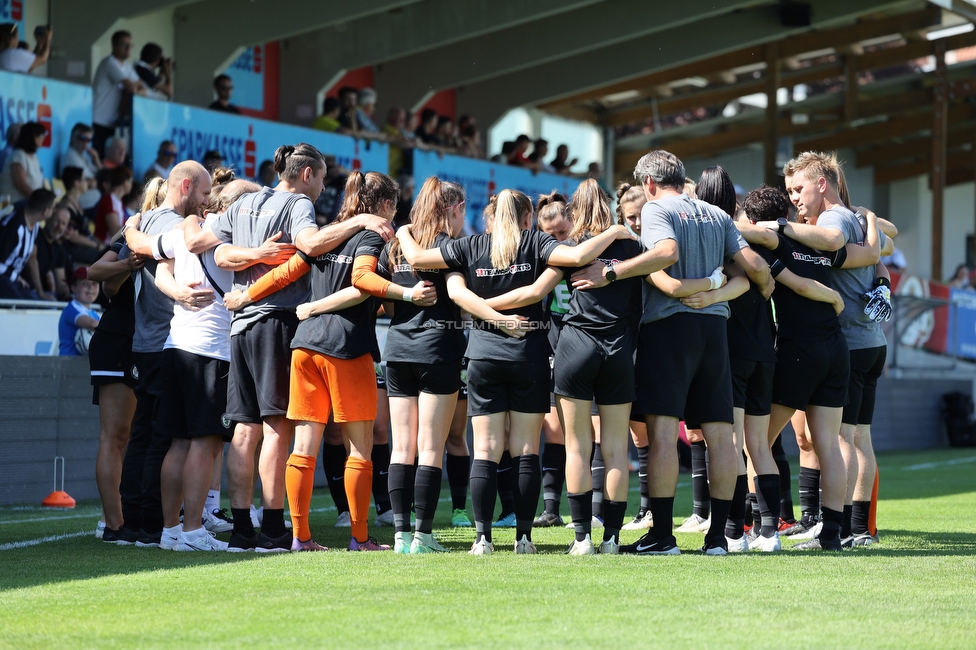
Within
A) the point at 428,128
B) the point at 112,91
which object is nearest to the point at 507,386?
the point at 112,91

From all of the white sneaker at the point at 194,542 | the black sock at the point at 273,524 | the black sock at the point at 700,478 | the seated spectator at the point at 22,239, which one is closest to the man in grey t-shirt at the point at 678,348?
the black sock at the point at 700,478

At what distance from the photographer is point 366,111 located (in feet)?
56.3

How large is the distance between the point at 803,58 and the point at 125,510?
22.2m

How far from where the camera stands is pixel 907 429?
18.7 meters

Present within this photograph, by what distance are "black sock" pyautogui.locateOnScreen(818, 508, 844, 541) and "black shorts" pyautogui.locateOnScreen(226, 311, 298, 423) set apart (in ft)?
9.78

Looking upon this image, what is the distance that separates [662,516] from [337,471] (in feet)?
8.38

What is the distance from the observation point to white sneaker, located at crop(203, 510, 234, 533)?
24.8 feet

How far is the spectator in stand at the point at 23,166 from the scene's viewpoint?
1173 cm

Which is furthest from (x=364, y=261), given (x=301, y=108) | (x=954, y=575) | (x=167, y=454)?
(x=301, y=108)

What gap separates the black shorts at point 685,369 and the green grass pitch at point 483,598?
75 centimetres

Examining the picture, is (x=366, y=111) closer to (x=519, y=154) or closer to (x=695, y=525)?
(x=519, y=154)

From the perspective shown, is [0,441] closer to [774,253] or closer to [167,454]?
[167,454]

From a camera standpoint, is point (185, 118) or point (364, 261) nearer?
point (364, 261)

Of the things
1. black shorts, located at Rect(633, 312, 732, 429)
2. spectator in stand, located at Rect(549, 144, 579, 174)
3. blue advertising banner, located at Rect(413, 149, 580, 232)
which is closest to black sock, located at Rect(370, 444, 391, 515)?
black shorts, located at Rect(633, 312, 732, 429)
